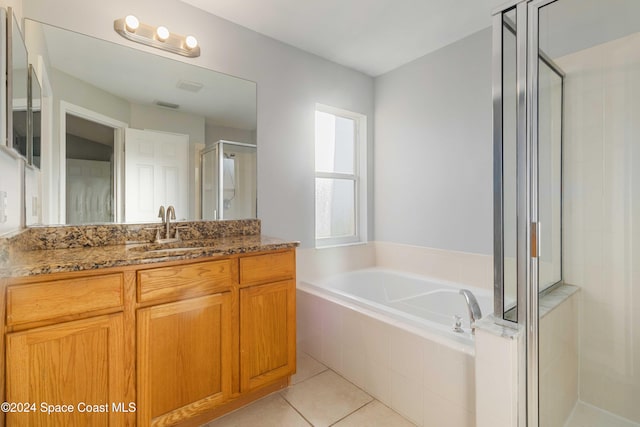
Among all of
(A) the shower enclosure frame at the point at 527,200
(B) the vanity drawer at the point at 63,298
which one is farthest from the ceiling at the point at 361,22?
(B) the vanity drawer at the point at 63,298

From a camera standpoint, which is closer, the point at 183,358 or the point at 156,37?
the point at 183,358

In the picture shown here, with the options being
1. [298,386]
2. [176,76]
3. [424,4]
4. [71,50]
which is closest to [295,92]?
[176,76]

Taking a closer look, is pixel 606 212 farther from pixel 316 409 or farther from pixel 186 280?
pixel 186 280

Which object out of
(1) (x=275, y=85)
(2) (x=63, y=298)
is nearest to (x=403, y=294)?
(1) (x=275, y=85)

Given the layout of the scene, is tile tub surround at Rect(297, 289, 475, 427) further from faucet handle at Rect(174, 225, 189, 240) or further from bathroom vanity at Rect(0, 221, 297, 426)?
faucet handle at Rect(174, 225, 189, 240)

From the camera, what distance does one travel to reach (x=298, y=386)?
1.92 metres

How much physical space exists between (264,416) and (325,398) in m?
0.37

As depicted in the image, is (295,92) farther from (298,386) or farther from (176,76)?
(298,386)

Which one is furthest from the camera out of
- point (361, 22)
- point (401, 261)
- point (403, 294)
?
point (401, 261)

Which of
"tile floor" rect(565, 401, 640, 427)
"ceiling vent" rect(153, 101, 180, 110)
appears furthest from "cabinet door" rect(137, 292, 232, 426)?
"tile floor" rect(565, 401, 640, 427)

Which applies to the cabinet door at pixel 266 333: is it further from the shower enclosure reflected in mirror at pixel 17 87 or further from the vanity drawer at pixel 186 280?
the shower enclosure reflected in mirror at pixel 17 87

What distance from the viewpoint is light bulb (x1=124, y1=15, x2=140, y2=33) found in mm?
1747

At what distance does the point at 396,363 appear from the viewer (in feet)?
5.51

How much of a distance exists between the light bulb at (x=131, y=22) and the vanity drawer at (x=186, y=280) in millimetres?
1455
